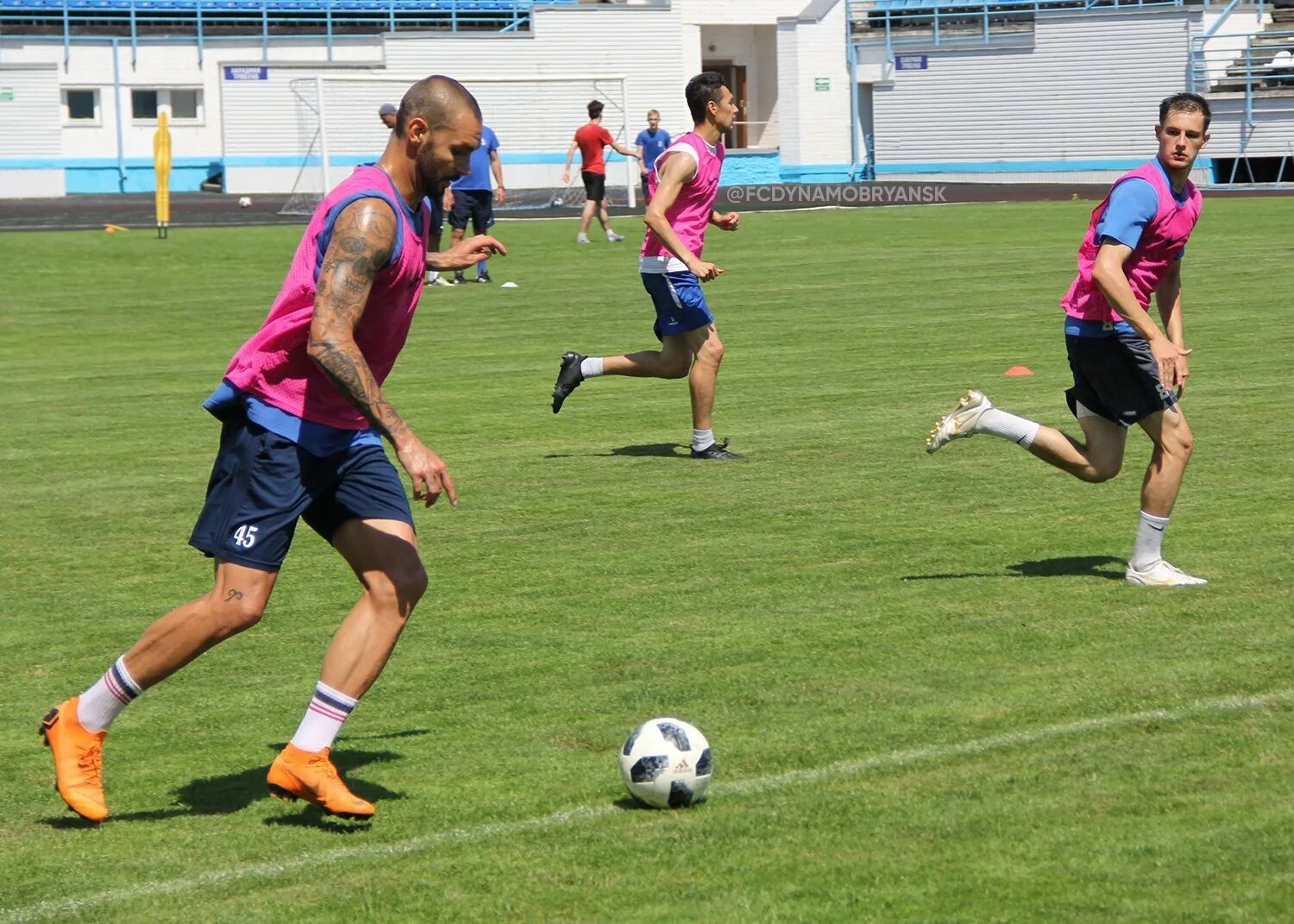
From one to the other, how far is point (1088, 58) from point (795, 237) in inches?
924

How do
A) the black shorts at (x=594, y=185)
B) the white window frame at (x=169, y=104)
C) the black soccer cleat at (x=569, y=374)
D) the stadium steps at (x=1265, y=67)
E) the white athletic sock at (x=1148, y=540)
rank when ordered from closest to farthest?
the white athletic sock at (x=1148, y=540), the black soccer cleat at (x=569, y=374), the black shorts at (x=594, y=185), the stadium steps at (x=1265, y=67), the white window frame at (x=169, y=104)

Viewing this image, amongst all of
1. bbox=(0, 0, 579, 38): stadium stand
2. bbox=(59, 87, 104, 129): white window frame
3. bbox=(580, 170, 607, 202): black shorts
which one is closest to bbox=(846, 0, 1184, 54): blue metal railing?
bbox=(0, 0, 579, 38): stadium stand

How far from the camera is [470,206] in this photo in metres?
24.9

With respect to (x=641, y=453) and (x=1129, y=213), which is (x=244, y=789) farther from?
(x=641, y=453)

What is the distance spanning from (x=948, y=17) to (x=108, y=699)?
52884 mm

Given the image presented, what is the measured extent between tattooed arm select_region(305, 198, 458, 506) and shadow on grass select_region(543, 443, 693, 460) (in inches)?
278

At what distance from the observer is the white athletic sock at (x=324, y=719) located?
537 cm

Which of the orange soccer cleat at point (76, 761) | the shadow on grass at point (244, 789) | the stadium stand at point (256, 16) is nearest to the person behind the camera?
the orange soccer cleat at point (76, 761)

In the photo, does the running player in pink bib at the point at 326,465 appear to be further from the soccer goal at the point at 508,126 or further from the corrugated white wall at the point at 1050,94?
the corrugated white wall at the point at 1050,94

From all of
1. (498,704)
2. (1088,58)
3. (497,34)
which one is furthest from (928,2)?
(498,704)

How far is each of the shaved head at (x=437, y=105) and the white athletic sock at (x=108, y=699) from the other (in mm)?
1754

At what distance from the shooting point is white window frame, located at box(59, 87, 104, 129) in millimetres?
54781

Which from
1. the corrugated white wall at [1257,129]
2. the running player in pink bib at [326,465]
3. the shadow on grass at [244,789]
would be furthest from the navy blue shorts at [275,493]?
the corrugated white wall at [1257,129]

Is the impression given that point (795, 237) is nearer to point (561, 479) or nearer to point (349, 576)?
point (561, 479)
